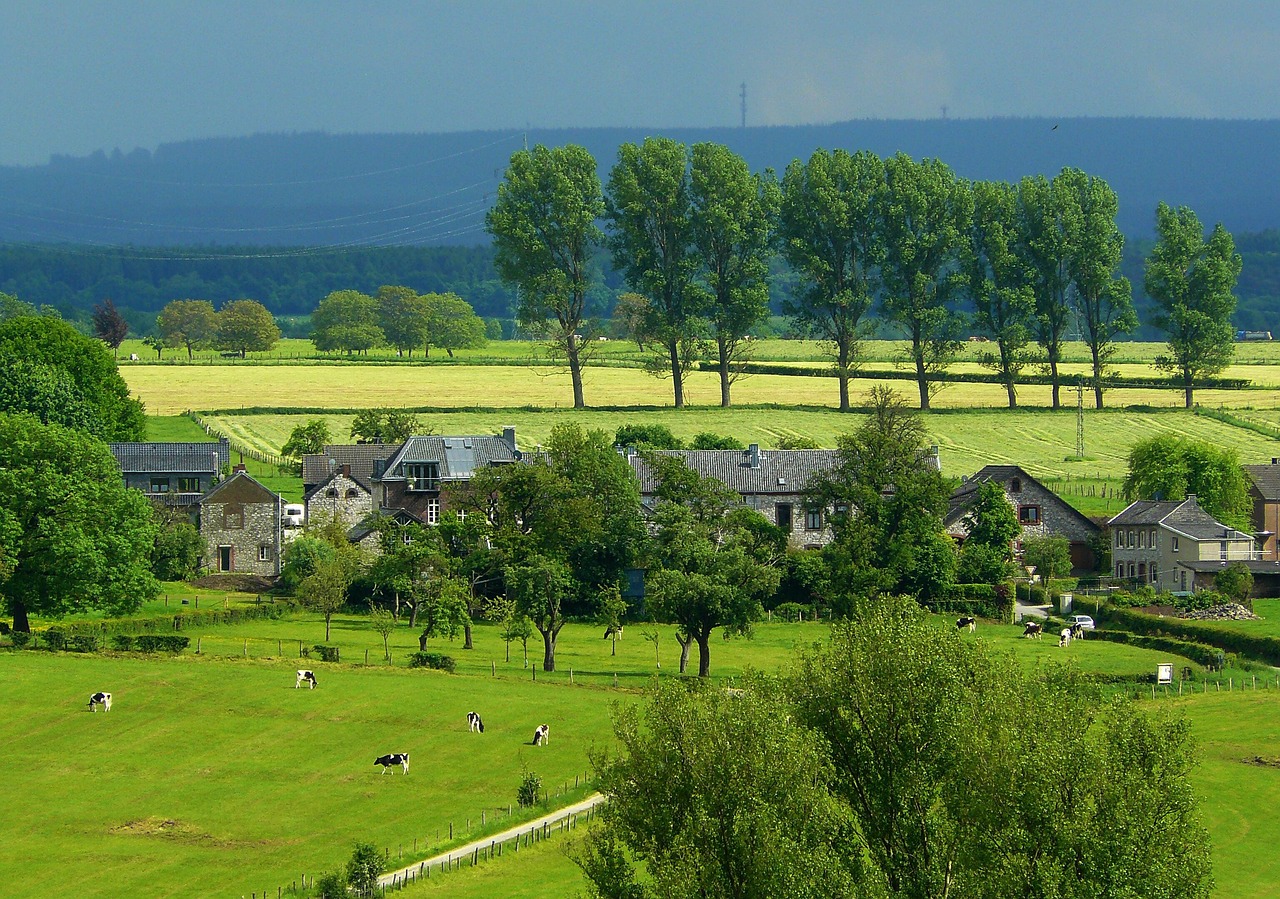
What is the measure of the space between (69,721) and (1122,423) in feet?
323

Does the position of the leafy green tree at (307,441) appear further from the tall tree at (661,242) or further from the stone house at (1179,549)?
the stone house at (1179,549)

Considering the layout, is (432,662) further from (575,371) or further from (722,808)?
(575,371)

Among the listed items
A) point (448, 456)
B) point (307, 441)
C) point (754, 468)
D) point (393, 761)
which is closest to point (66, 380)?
point (307, 441)

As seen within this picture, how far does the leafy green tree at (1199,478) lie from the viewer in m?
105

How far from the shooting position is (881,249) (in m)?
152

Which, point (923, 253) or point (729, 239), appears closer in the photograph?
point (923, 253)

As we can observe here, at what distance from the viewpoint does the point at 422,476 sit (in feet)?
354

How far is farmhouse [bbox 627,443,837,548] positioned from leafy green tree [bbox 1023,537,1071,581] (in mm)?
12010

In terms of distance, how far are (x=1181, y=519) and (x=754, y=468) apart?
25803 millimetres

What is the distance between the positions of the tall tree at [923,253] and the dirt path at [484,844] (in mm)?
99164

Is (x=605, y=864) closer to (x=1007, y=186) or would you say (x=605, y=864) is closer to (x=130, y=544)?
(x=130, y=544)

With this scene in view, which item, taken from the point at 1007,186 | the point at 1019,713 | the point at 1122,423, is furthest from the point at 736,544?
the point at 1007,186

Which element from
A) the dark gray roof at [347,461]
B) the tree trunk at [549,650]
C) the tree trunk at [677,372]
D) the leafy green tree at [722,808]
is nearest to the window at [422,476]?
the dark gray roof at [347,461]

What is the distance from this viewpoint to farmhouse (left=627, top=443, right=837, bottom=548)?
10875cm
